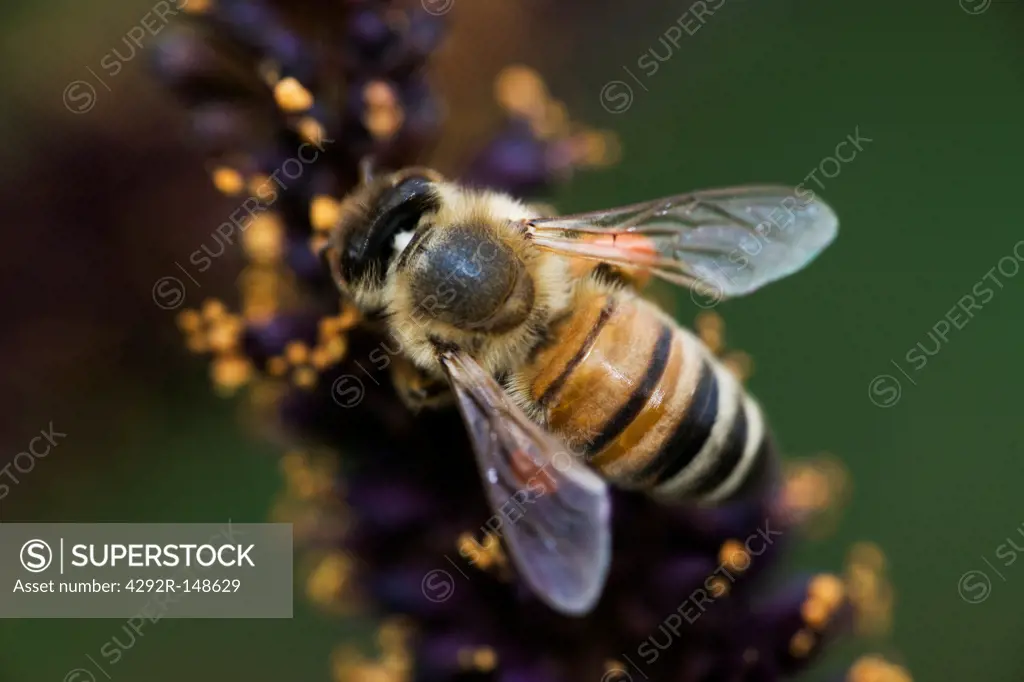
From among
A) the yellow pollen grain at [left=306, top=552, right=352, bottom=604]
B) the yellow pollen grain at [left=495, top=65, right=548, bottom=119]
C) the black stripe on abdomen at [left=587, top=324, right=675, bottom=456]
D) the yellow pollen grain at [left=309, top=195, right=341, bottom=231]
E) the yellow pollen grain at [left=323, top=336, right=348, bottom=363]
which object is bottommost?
the yellow pollen grain at [left=306, top=552, right=352, bottom=604]

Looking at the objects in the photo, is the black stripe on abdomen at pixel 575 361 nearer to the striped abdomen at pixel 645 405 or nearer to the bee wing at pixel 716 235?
the striped abdomen at pixel 645 405

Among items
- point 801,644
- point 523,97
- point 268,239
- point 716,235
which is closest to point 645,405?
point 716,235

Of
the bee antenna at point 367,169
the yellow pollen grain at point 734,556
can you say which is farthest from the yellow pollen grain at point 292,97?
the yellow pollen grain at point 734,556

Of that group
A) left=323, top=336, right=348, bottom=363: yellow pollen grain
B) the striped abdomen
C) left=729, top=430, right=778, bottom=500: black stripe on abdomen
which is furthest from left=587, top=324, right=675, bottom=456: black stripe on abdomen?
left=323, top=336, right=348, bottom=363: yellow pollen grain

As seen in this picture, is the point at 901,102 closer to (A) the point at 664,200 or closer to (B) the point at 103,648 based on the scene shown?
(A) the point at 664,200

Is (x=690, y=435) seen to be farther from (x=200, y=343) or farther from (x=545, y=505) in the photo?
(x=200, y=343)

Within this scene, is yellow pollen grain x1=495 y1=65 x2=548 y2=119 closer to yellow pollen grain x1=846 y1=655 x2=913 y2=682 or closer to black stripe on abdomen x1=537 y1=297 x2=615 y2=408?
black stripe on abdomen x1=537 y1=297 x2=615 y2=408
